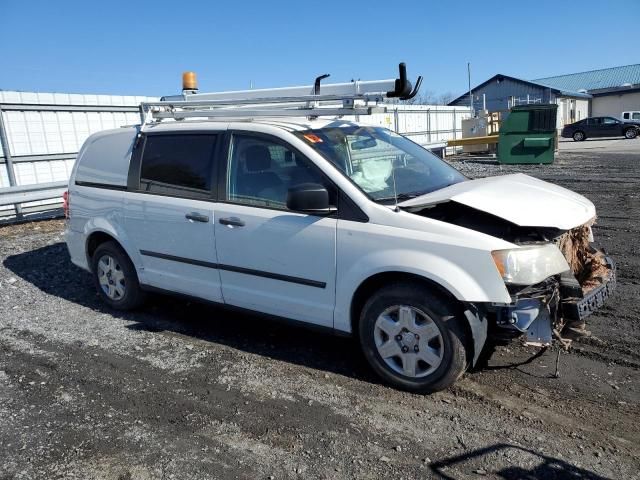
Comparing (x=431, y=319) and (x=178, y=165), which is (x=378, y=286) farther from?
(x=178, y=165)

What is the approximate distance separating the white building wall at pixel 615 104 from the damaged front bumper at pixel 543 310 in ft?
188

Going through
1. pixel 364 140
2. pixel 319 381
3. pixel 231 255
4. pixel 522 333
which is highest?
pixel 364 140

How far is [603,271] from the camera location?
4086mm

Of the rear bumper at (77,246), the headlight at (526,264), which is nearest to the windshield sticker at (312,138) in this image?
the headlight at (526,264)

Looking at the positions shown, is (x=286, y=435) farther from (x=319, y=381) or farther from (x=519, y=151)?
(x=519, y=151)

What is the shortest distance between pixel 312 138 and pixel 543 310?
6.87 feet

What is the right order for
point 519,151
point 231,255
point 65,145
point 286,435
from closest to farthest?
point 286,435 < point 231,255 < point 65,145 < point 519,151

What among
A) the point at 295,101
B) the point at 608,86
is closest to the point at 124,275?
the point at 295,101

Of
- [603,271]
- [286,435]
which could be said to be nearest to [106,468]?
[286,435]

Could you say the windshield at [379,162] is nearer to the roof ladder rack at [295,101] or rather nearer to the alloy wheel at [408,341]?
the roof ladder rack at [295,101]

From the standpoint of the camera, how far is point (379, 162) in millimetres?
4332

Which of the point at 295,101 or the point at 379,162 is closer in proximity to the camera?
the point at 379,162

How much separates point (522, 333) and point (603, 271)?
1.07 metres

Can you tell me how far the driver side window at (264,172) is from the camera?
412 centimetres
